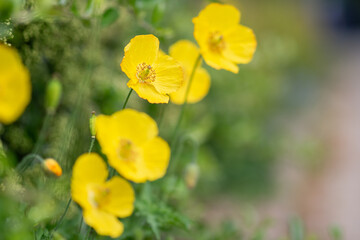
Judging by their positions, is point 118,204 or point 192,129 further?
point 192,129

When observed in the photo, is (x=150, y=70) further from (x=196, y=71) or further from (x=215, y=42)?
(x=196, y=71)

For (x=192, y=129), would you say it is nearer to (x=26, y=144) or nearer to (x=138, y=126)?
(x=26, y=144)

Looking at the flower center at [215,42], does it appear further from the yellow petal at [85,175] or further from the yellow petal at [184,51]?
the yellow petal at [85,175]

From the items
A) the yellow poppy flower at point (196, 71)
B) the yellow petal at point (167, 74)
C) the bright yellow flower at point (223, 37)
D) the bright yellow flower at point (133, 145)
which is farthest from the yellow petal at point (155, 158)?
the yellow poppy flower at point (196, 71)

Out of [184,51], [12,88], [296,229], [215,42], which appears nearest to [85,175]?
[12,88]

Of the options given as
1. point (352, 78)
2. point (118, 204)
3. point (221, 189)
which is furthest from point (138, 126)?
point (352, 78)

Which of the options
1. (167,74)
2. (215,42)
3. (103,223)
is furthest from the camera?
(215,42)
